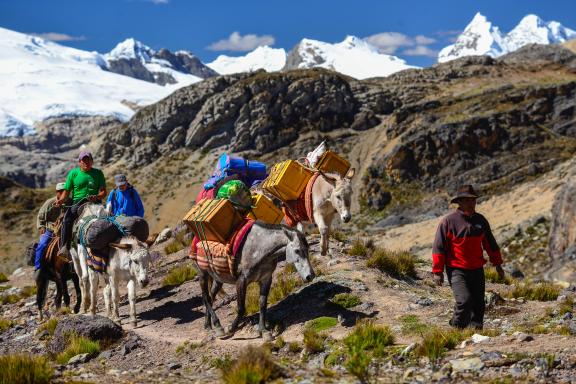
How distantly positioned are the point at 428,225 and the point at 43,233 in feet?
108

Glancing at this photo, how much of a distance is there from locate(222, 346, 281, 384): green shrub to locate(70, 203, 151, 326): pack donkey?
14.5ft

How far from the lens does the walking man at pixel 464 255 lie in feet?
27.5

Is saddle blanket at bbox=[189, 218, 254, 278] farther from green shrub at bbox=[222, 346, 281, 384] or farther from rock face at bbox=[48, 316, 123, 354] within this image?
A: green shrub at bbox=[222, 346, 281, 384]

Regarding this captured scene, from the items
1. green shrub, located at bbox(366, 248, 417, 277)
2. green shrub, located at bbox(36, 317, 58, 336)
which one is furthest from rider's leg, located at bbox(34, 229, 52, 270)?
green shrub, located at bbox(366, 248, 417, 277)

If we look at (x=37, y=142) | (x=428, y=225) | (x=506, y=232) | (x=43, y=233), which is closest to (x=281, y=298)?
(x=43, y=233)

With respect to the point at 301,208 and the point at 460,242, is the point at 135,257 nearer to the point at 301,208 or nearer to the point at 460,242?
the point at 301,208

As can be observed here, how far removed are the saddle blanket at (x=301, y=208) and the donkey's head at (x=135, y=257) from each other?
3.52 metres

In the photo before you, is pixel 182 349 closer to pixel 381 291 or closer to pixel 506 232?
pixel 381 291

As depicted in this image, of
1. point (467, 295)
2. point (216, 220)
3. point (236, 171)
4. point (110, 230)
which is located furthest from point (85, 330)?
point (467, 295)

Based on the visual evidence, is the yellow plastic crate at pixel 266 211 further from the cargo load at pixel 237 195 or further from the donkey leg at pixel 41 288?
the donkey leg at pixel 41 288

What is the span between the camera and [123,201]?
1329 centimetres

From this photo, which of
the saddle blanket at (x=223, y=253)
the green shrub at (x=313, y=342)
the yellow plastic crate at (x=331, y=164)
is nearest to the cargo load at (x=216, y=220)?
the saddle blanket at (x=223, y=253)

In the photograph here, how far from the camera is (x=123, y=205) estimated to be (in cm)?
1328

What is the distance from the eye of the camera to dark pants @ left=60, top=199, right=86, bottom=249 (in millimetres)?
12876
